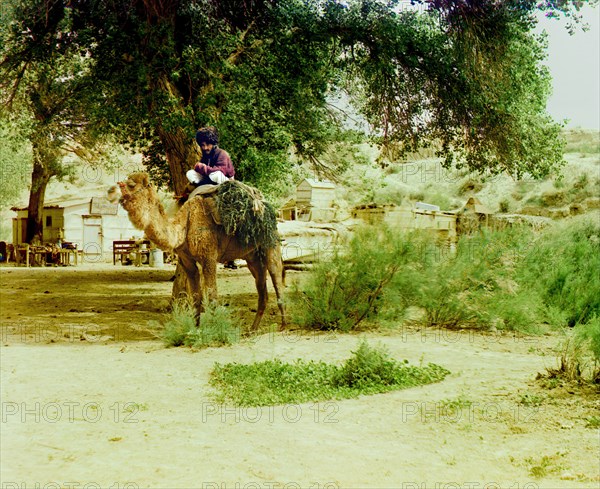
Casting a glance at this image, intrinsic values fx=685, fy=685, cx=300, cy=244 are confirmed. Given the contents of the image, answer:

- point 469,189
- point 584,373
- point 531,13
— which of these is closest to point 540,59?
point 531,13

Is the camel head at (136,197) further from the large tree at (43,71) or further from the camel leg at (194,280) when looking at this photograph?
the large tree at (43,71)

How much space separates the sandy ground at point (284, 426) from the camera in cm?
475

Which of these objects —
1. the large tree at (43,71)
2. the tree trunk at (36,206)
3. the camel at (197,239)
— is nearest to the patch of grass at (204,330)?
the camel at (197,239)

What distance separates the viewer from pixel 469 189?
4216 centimetres

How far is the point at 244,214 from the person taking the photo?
10867 millimetres

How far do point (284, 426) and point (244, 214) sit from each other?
537 centimetres

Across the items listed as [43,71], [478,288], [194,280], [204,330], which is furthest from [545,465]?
[43,71]

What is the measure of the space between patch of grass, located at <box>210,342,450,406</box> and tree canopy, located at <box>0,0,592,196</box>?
5994mm

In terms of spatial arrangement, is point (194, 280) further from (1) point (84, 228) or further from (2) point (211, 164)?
(1) point (84, 228)

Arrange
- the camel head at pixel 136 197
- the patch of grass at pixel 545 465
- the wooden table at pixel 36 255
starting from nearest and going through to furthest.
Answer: the patch of grass at pixel 545 465, the camel head at pixel 136 197, the wooden table at pixel 36 255

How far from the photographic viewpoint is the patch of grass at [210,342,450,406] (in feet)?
23.0

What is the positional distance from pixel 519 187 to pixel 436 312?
28936 millimetres

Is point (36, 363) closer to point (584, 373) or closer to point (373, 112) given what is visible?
point (584, 373)

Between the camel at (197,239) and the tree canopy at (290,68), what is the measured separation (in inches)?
95.4
